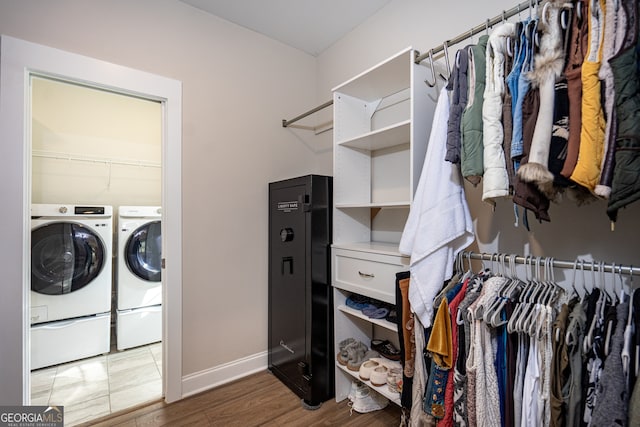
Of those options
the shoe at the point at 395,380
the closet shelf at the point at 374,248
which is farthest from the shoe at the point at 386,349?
the closet shelf at the point at 374,248

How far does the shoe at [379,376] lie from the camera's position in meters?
1.63

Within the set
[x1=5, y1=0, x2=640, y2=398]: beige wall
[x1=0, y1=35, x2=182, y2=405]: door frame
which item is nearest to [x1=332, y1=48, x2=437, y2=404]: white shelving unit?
[x1=5, y1=0, x2=640, y2=398]: beige wall

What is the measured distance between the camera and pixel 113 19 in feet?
5.76

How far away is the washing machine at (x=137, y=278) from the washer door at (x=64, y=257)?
221 millimetres

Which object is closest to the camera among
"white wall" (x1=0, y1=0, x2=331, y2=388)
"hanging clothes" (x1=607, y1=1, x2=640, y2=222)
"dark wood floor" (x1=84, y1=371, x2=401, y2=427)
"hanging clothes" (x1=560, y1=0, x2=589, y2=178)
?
A: "hanging clothes" (x1=607, y1=1, x2=640, y2=222)

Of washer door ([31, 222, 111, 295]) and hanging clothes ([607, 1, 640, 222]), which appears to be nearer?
hanging clothes ([607, 1, 640, 222])

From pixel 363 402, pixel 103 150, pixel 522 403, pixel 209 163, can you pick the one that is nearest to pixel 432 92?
pixel 522 403

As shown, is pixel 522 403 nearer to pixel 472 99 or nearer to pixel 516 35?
pixel 472 99

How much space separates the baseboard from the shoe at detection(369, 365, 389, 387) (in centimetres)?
103

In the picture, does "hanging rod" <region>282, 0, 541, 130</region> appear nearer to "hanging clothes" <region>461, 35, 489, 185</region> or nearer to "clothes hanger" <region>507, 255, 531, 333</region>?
"hanging clothes" <region>461, 35, 489, 185</region>

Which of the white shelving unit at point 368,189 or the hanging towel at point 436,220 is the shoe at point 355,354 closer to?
the white shelving unit at point 368,189

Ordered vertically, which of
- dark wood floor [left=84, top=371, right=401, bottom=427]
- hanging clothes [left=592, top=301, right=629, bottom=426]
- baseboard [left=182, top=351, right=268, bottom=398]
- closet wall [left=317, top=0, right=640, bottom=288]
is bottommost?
dark wood floor [left=84, top=371, right=401, bottom=427]

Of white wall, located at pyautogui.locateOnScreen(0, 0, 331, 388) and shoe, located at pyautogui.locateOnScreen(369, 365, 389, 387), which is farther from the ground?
white wall, located at pyautogui.locateOnScreen(0, 0, 331, 388)

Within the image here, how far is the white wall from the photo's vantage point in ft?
5.97
